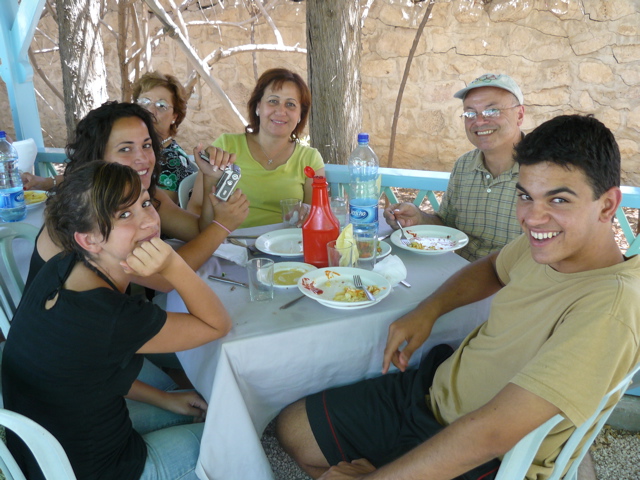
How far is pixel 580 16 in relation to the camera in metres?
4.90

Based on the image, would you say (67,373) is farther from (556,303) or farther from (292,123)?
(292,123)

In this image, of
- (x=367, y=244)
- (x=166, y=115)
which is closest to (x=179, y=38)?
(x=166, y=115)

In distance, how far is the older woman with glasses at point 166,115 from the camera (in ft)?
9.77

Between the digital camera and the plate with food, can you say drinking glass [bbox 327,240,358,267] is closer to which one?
the digital camera

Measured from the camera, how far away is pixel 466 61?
5.50m

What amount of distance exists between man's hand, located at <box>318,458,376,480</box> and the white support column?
3817 millimetres

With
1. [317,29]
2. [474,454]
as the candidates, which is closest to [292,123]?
[317,29]

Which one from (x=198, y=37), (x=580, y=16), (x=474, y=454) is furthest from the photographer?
(x=198, y=37)

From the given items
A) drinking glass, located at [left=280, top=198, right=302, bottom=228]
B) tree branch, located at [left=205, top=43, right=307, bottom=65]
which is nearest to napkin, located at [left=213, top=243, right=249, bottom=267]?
drinking glass, located at [left=280, top=198, right=302, bottom=228]

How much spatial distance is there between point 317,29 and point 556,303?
2.53m

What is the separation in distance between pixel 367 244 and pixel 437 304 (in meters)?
0.37

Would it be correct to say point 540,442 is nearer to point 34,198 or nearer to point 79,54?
point 34,198

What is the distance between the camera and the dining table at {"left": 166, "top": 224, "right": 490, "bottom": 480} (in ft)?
4.50

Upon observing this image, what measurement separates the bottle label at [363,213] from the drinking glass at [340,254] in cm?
17
